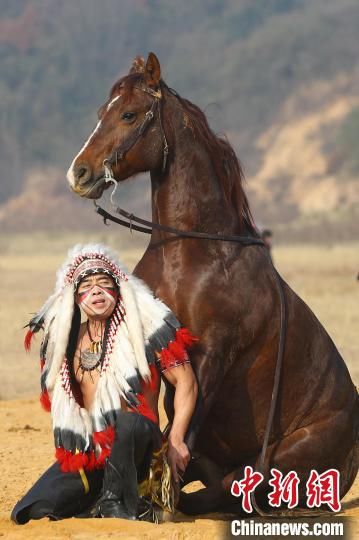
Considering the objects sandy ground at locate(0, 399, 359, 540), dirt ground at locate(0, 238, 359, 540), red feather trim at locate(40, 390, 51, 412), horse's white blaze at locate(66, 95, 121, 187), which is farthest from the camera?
horse's white blaze at locate(66, 95, 121, 187)

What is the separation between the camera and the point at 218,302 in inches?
238

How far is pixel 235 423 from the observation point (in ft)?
20.5

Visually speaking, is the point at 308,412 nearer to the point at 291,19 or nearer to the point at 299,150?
the point at 299,150

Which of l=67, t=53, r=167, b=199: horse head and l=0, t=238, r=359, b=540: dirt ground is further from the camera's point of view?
l=67, t=53, r=167, b=199: horse head

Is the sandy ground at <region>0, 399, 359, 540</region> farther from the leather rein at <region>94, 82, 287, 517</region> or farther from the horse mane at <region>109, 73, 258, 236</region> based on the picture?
the horse mane at <region>109, 73, 258, 236</region>

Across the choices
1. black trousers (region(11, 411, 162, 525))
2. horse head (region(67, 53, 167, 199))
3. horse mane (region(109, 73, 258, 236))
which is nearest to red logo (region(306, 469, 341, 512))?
black trousers (region(11, 411, 162, 525))

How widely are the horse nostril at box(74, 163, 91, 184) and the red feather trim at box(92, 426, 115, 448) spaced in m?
1.22

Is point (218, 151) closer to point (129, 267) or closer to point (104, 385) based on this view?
point (104, 385)

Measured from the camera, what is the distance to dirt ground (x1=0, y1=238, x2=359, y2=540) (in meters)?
5.39

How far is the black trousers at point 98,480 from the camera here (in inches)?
220

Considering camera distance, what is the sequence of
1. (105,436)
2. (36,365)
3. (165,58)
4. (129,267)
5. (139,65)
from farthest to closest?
(165,58) < (129,267) < (36,365) < (139,65) < (105,436)

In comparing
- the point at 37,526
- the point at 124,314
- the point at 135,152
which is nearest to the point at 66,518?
the point at 37,526

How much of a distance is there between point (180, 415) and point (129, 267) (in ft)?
68.5
